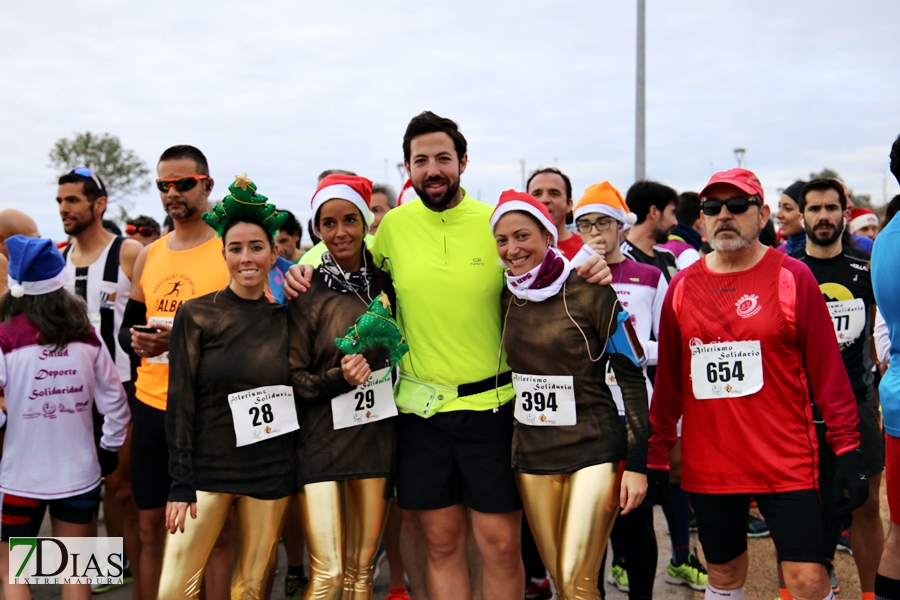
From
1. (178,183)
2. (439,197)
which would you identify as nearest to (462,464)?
(439,197)

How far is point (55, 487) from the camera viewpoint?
376 cm

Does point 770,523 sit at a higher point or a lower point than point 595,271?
lower

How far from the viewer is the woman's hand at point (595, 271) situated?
3305 millimetres

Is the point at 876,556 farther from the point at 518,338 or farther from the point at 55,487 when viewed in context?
the point at 55,487

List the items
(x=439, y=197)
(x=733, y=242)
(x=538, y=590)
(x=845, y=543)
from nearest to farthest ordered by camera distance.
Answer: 1. (x=733, y=242)
2. (x=439, y=197)
3. (x=538, y=590)
4. (x=845, y=543)

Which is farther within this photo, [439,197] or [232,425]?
[439,197]

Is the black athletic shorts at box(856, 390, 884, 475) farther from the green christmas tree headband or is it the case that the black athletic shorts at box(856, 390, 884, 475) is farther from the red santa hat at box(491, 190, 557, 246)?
the green christmas tree headband

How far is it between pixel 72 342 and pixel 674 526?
12.5 feet

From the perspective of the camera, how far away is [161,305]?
392 cm

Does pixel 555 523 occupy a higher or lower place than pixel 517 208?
lower

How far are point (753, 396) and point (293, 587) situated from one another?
3182 mm


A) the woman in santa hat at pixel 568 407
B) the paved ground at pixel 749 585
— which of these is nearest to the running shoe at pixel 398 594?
the paved ground at pixel 749 585

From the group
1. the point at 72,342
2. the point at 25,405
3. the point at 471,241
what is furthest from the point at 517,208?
the point at 25,405

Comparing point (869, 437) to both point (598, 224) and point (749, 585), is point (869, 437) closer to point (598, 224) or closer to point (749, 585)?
point (749, 585)
